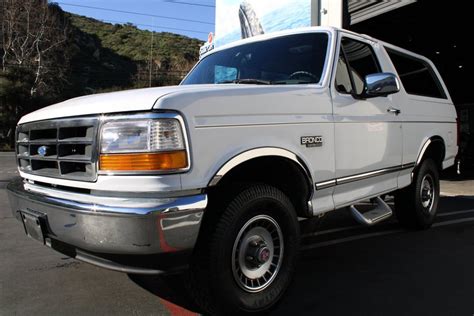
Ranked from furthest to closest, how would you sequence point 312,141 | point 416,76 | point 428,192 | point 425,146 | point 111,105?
point 428,192 → point 416,76 → point 425,146 → point 312,141 → point 111,105

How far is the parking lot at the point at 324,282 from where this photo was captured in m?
3.43

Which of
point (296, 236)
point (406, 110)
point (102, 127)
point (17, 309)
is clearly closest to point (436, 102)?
point (406, 110)

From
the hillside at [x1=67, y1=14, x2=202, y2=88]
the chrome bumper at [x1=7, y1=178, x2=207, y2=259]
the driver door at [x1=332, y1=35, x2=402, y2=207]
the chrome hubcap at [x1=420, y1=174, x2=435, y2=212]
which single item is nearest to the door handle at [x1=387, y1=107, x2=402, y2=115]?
the driver door at [x1=332, y1=35, x2=402, y2=207]

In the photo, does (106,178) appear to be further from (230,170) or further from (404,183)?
(404,183)

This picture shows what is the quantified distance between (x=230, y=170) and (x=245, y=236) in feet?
1.51

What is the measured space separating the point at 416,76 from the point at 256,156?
3.63m

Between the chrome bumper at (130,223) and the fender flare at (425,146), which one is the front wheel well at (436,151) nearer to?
the fender flare at (425,146)

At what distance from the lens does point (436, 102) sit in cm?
591

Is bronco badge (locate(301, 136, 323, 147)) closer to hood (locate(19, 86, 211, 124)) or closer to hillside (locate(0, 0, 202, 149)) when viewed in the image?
hood (locate(19, 86, 211, 124))

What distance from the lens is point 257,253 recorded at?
3.13 metres

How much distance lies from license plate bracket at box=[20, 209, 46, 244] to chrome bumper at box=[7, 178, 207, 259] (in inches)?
8.3

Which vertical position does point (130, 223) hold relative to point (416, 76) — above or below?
below

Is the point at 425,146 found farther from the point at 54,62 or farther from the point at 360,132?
the point at 54,62

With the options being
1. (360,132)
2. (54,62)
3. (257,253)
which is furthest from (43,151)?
(54,62)
